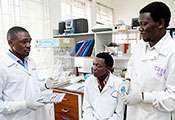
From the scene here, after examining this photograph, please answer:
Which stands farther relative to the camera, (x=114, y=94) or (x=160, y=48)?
(x=114, y=94)

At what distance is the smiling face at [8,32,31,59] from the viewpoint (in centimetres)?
114

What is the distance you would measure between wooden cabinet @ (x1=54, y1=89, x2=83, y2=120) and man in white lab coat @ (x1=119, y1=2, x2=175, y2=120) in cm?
93

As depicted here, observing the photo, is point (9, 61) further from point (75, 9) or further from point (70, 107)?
point (75, 9)

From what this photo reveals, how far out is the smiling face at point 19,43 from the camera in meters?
1.14

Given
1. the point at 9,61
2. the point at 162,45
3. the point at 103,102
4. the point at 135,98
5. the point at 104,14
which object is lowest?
the point at 103,102

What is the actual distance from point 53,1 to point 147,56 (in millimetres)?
2537

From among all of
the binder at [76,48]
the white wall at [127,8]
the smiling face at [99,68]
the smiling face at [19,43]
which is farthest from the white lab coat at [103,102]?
the white wall at [127,8]

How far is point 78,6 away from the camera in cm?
390

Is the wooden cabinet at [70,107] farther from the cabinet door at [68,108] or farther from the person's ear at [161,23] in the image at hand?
the person's ear at [161,23]

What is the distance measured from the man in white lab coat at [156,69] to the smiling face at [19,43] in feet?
2.93

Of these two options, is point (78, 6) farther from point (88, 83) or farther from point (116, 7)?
point (88, 83)

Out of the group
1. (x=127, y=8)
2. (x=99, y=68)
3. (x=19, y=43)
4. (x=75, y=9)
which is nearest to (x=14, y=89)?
(x=19, y=43)

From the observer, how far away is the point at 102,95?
135 centimetres

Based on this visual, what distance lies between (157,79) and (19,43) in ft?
3.47
